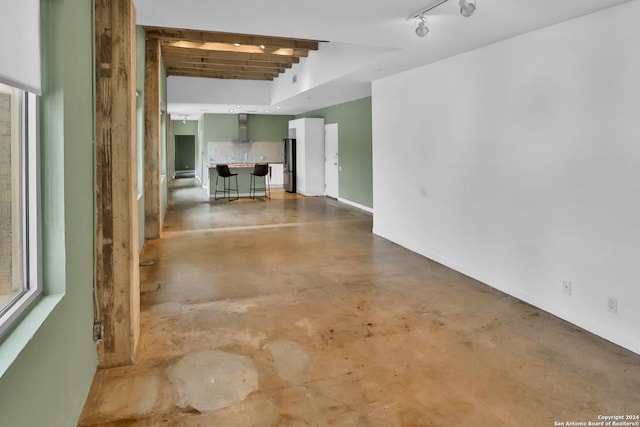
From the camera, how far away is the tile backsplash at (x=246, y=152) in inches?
485

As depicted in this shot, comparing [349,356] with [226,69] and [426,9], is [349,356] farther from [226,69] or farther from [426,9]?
[226,69]

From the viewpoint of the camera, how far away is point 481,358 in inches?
114

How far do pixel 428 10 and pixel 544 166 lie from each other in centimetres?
166

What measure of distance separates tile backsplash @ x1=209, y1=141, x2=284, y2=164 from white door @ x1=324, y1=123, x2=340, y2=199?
202 cm

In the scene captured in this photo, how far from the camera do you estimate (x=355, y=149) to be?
9609mm

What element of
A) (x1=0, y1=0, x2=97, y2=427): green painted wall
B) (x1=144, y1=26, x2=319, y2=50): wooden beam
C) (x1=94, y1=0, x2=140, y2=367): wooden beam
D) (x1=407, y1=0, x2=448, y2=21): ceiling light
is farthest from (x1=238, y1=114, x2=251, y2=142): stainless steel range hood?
(x1=0, y1=0, x2=97, y2=427): green painted wall

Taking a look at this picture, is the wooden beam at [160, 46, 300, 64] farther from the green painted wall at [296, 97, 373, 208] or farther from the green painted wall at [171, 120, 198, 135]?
the green painted wall at [171, 120, 198, 135]

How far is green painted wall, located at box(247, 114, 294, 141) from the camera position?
41.5 feet

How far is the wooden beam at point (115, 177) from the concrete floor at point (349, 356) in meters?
0.33

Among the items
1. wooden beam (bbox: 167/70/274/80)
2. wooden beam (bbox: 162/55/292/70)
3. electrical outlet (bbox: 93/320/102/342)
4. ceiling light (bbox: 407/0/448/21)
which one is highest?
wooden beam (bbox: 167/70/274/80)

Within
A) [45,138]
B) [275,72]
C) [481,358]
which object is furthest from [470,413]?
[275,72]

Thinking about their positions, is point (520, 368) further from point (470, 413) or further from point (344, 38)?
point (344, 38)

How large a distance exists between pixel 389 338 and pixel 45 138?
2.51 metres

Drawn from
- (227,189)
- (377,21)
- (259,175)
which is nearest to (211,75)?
(259,175)
